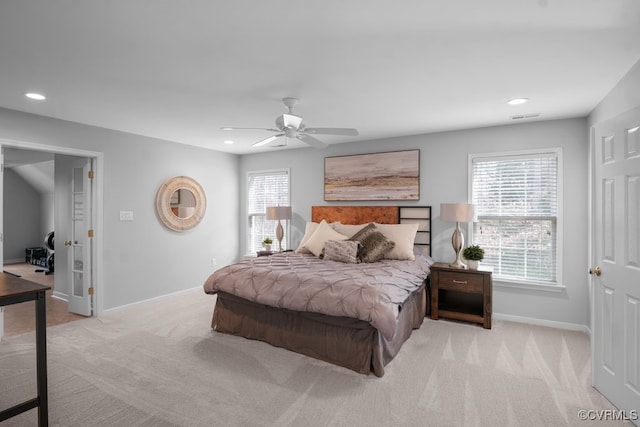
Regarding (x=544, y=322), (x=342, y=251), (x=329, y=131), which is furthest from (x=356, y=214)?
(x=544, y=322)

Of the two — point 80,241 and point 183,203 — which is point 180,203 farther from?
point 80,241

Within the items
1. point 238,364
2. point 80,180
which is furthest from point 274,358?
point 80,180

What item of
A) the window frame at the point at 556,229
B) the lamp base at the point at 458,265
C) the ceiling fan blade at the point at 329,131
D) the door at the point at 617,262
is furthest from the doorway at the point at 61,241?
the door at the point at 617,262

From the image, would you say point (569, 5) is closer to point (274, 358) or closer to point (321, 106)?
point (321, 106)

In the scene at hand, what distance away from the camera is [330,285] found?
2957mm

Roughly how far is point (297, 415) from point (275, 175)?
455 cm

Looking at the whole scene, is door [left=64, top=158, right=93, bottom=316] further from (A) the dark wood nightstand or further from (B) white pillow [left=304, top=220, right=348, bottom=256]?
(A) the dark wood nightstand

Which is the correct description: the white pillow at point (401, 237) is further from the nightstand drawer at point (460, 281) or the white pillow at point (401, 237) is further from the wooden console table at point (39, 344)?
the wooden console table at point (39, 344)

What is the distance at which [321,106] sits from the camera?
352cm

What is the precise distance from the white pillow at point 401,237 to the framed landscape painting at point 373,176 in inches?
22.6

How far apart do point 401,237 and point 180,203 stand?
364 cm

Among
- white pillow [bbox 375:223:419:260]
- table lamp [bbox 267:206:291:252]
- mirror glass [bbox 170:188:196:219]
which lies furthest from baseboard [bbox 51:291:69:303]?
white pillow [bbox 375:223:419:260]

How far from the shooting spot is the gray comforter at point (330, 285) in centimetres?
271

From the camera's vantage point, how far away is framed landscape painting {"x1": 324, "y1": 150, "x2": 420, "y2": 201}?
4832 millimetres
